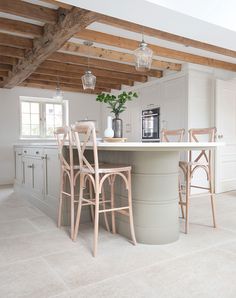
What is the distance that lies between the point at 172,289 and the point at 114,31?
9.91ft

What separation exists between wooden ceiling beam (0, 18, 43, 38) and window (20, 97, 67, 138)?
10.8ft

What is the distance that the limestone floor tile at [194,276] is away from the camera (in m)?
1.68

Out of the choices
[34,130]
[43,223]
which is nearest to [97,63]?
[34,130]

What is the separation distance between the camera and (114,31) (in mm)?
3516

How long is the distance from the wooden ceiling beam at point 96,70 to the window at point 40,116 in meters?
1.81

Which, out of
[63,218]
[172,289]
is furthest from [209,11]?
[63,218]

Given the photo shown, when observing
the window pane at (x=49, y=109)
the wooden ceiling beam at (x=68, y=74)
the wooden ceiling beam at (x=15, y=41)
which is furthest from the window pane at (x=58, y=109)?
A: the wooden ceiling beam at (x=15, y=41)

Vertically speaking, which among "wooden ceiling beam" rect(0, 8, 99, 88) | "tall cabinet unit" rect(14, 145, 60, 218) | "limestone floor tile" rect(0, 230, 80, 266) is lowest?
"limestone floor tile" rect(0, 230, 80, 266)

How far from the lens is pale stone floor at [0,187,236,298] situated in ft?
5.63

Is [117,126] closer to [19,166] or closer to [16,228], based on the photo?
[16,228]

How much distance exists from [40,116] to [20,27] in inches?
143

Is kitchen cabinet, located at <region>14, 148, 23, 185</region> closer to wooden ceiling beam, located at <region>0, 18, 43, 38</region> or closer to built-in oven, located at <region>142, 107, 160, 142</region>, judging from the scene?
wooden ceiling beam, located at <region>0, 18, 43, 38</region>

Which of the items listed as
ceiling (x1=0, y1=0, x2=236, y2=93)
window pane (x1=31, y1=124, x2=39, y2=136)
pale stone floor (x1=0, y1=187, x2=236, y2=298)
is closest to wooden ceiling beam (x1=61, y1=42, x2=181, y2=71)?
ceiling (x1=0, y1=0, x2=236, y2=93)

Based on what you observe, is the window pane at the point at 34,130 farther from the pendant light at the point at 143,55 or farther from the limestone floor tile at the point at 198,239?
the limestone floor tile at the point at 198,239
